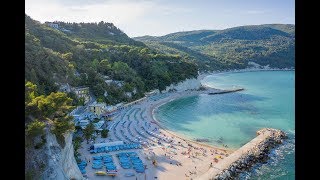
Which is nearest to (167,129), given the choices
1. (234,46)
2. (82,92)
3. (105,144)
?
(105,144)

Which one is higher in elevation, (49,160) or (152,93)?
(152,93)

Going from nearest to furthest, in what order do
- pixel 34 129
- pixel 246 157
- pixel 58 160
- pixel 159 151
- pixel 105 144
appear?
pixel 34 129 → pixel 58 160 → pixel 246 157 → pixel 105 144 → pixel 159 151

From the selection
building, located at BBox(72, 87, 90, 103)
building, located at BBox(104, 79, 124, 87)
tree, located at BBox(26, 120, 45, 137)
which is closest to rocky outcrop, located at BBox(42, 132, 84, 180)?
tree, located at BBox(26, 120, 45, 137)

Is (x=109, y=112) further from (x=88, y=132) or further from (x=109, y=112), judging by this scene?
(x=88, y=132)

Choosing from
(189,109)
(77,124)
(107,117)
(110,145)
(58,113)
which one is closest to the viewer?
(58,113)

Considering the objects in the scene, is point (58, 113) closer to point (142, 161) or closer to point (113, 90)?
point (142, 161)
